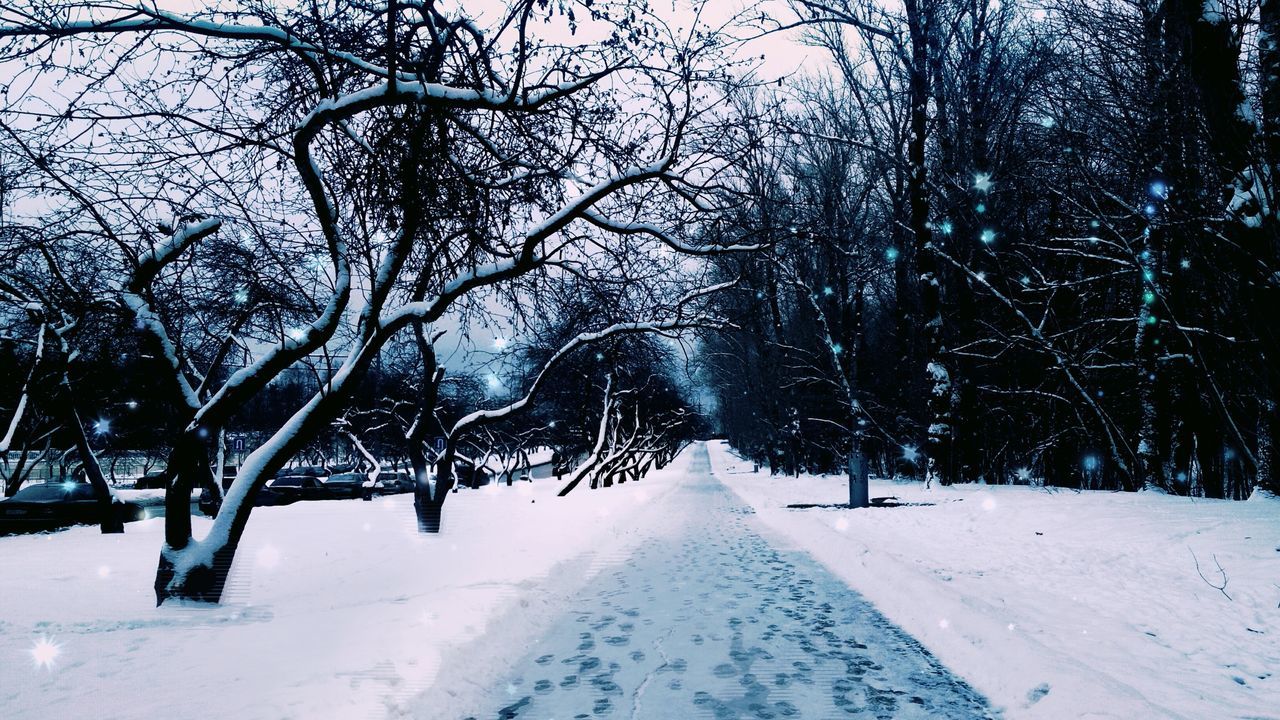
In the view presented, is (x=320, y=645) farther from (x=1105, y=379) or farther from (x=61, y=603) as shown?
(x=1105, y=379)

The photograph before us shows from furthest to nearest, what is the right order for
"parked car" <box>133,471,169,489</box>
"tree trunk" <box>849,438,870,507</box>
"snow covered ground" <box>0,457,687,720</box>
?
"parked car" <box>133,471,169,489</box> < "tree trunk" <box>849,438,870,507</box> < "snow covered ground" <box>0,457,687,720</box>

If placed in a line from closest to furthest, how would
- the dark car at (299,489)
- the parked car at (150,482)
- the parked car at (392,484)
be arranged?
the dark car at (299,489), the parked car at (150,482), the parked car at (392,484)

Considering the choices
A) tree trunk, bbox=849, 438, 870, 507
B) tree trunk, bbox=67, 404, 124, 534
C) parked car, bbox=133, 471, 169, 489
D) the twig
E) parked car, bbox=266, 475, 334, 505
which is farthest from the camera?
parked car, bbox=133, 471, 169, 489

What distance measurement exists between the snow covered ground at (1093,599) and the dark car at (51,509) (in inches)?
634

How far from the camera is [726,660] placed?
5.45 metres

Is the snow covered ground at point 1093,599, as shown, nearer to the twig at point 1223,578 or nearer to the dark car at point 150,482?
the twig at point 1223,578

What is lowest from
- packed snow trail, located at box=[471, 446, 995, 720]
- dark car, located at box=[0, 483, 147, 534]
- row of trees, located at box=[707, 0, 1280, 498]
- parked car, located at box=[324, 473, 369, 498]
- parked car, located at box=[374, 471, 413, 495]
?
parked car, located at box=[374, 471, 413, 495]

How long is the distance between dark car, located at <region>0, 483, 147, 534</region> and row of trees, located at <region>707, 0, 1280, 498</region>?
16224mm

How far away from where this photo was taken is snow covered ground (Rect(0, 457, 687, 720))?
425 centimetres

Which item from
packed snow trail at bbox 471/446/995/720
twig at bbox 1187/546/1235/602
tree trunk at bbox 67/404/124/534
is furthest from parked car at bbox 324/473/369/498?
twig at bbox 1187/546/1235/602

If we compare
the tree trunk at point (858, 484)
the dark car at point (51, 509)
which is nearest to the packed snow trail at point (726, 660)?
the tree trunk at point (858, 484)

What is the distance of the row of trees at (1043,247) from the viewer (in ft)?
22.0

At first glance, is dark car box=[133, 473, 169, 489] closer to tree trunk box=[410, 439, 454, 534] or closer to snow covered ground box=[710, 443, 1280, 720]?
tree trunk box=[410, 439, 454, 534]

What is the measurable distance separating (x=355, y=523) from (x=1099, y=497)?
15.0 m
